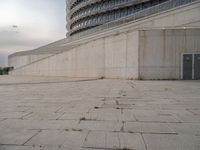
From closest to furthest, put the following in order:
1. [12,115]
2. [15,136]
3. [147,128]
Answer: [15,136]
[147,128]
[12,115]

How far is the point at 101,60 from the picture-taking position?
→ 24.1 meters

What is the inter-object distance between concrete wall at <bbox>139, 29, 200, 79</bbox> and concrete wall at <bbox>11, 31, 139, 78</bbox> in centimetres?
69

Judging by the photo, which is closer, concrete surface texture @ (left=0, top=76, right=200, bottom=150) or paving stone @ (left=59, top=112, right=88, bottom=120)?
concrete surface texture @ (left=0, top=76, right=200, bottom=150)

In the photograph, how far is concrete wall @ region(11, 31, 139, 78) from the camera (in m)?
19.6

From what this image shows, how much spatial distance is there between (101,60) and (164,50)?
746 cm

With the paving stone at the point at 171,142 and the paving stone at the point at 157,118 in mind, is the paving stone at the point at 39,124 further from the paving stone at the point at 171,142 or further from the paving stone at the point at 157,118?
the paving stone at the point at 171,142

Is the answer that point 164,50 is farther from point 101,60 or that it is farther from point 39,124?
point 39,124

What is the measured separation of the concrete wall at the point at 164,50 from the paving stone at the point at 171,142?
47.8ft

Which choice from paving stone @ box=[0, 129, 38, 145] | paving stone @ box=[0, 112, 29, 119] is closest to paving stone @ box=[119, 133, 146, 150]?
paving stone @ box=[0, 129, 38, 145]

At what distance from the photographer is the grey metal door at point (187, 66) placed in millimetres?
17969

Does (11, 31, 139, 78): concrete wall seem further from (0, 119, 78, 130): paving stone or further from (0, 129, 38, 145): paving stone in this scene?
(0, 129, 38, 145): paving stone

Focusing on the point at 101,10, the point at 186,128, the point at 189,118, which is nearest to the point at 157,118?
the point at 189,118

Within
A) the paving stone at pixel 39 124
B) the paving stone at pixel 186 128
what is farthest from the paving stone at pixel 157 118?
the paving stone at pixel 39 124

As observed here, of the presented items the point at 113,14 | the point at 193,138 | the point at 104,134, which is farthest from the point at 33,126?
the point at 113,14
